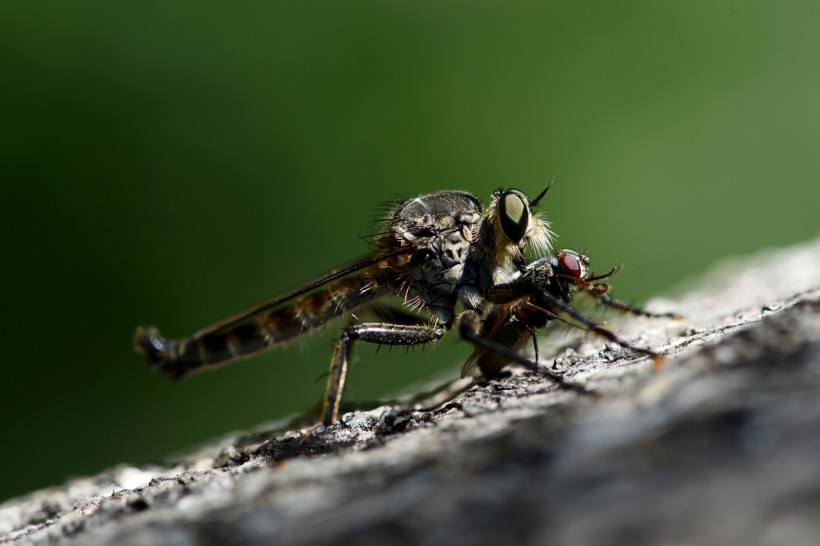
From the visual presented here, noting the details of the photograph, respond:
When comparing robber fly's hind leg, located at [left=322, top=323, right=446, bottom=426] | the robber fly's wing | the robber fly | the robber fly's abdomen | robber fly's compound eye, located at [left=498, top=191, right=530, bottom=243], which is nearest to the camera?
robber fly's hind leg, located at [left=322, top=323, right=446, bottom=426]

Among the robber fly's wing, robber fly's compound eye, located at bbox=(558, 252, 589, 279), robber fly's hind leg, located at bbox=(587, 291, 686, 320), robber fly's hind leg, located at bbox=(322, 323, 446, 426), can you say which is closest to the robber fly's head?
robber fly's compound eye, located at bbox=(558, 252, 589, 279)

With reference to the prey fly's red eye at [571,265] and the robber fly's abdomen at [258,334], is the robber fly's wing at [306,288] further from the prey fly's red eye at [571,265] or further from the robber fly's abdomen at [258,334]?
the prey fly's red eye at [571,265]

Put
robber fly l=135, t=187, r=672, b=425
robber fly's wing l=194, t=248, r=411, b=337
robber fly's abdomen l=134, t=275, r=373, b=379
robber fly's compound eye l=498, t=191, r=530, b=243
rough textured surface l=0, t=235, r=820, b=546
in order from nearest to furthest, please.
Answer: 1. rough textured surface l=0, t=235, r=820, b=546
2. robber fly l=135, t=187, r=672, b=425
3. robber fly's wing l=194, t=248, r=411, b=337
4. robber fly's compound eye l=498, t=191, r=530, b=243
5. robber fly's abdomen l=134, t=275, r=373, b=379

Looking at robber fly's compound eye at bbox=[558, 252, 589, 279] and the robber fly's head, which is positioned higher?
the robber fly's head

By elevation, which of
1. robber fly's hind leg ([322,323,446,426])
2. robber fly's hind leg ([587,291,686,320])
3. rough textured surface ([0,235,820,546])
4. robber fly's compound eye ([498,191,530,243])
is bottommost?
rough textured surface ([0,235,820,546])

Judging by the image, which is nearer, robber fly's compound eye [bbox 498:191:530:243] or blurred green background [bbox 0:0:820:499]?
robber fly's compound eye [bbox 498:191:530:243]

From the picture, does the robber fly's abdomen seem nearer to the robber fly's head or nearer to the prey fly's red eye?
the robber fly's head

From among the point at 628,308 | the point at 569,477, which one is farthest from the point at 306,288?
the point at 569,477

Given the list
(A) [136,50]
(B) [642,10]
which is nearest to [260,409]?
(A) [136,50]

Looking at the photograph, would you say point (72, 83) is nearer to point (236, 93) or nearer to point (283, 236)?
point (236, 93)
